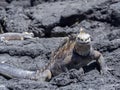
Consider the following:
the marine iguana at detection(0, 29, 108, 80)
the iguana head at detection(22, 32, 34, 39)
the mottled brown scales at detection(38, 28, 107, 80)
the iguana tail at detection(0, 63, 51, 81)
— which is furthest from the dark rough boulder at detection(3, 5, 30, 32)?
the mottled brown scales at detection(38, 28, 107, 80)

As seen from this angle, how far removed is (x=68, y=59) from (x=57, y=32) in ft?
8.03

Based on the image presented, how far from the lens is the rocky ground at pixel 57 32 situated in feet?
19.4

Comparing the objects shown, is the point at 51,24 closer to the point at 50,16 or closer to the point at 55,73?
A: the point at 50,16

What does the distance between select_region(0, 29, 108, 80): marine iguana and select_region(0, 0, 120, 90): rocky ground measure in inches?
8.0

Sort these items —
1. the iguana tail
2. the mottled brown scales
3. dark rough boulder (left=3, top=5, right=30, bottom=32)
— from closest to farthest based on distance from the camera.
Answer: the mottled brown scales
the iguana tail
dark rough boulder (left=3, top=5, right=30, bottom=32)

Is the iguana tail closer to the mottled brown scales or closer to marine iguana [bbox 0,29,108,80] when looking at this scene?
marine iguana [bbox 0,29,108,80]

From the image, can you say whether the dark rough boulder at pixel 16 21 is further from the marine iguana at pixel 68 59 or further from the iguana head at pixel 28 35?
the marine iguana at pixel 68 59

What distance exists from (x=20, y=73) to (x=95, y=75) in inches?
49.1

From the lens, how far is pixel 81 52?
6488mm

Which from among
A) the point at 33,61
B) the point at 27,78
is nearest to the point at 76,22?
the point at 33,61

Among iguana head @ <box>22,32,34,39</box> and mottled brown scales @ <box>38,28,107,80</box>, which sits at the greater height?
mottled brown scales @ <box>38,28,107,80</box>

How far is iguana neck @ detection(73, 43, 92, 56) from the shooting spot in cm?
639

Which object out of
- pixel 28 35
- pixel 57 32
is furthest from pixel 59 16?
pixel 28 35

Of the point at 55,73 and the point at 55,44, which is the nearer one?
the point at 55,73
